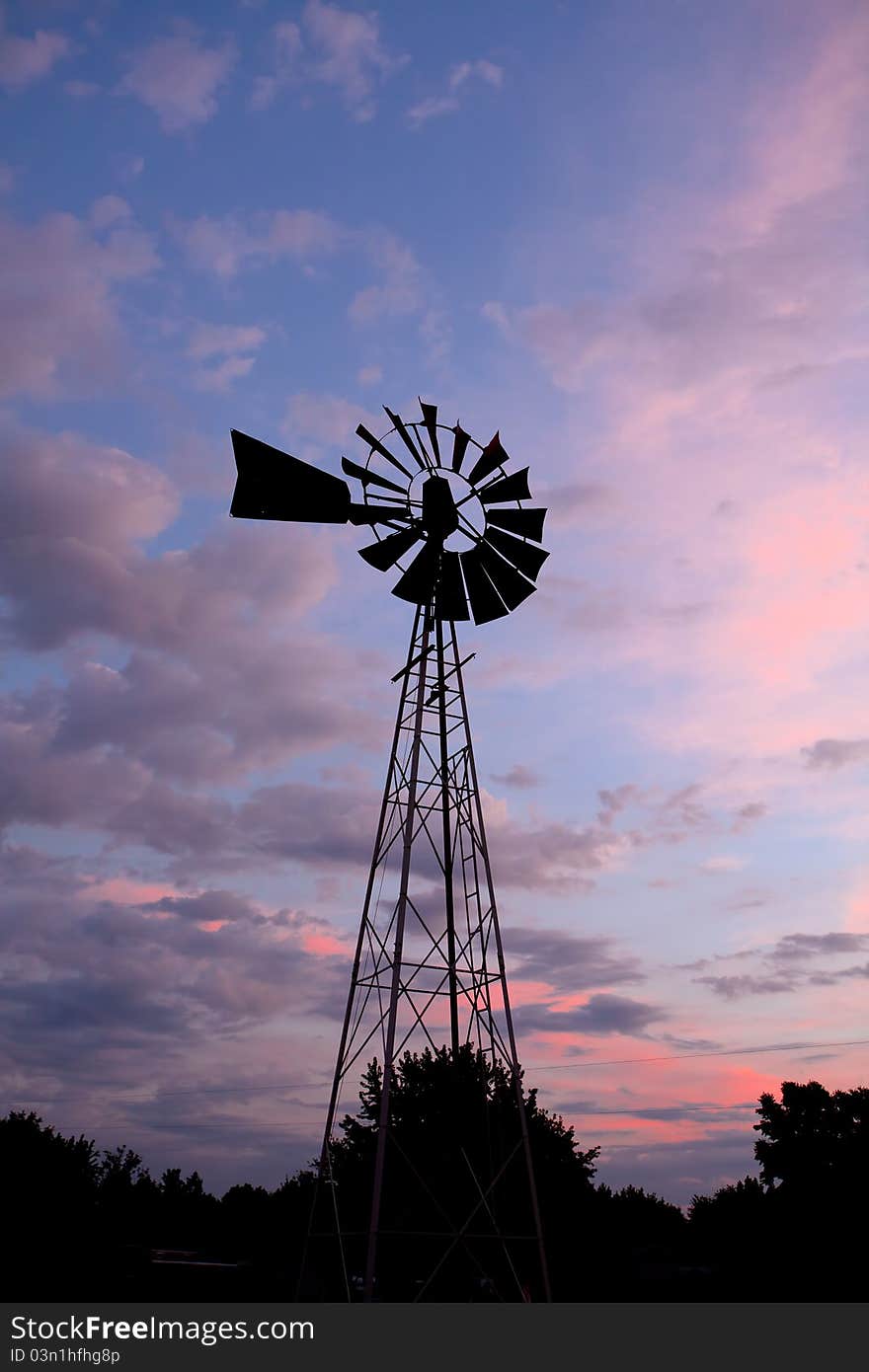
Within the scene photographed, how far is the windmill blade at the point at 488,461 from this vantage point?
68.7 feet

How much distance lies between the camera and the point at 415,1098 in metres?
43.3

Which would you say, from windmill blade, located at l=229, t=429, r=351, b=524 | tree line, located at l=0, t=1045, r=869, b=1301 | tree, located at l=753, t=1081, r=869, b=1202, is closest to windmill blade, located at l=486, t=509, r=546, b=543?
windmill blade, located at l=229, t=429, r=351, b=524

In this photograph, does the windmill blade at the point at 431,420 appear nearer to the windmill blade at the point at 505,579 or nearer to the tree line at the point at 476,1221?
the windmill blade at the point at 505,579

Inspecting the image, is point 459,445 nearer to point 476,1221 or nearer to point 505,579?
point 505,579

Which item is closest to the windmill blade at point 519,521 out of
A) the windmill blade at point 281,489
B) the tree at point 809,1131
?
the windmill blade at point 281,489

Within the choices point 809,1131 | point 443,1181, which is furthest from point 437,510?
point 809,1131

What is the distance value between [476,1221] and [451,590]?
21314mm

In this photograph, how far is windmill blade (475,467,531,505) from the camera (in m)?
21.0

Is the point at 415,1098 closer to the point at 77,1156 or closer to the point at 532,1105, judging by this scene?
the point at 532,1105

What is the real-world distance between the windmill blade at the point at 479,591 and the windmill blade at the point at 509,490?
37.9 inches

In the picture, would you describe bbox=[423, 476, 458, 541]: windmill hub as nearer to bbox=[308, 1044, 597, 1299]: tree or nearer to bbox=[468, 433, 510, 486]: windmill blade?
bbox=[468, 433, 510, 486]: windmill blade

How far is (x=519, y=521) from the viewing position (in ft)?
69.5
